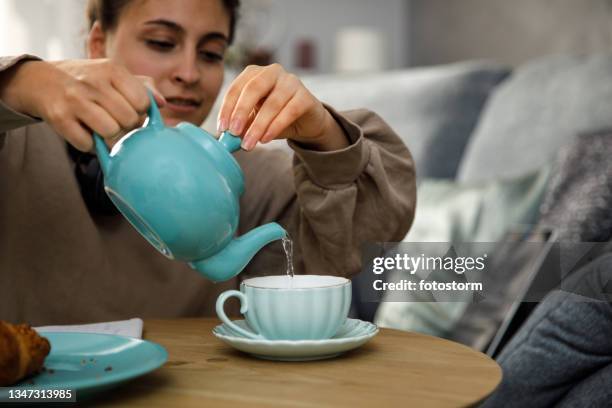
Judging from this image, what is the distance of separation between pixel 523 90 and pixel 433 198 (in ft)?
1.34

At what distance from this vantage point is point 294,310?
751 mm

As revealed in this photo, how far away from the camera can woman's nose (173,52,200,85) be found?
127 cm

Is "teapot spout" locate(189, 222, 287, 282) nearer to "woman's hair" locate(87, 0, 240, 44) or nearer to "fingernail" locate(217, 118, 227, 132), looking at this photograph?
"fingernail" locate(217, 118, 227, 132)

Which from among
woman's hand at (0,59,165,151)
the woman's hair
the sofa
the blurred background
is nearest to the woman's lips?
the woman's hair

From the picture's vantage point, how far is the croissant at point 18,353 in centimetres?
60

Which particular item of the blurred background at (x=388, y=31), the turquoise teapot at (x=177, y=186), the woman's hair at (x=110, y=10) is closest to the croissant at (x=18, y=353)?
the turquoise teapot at (x=177, y=186)

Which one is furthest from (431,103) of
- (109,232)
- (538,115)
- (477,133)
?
(109,232)

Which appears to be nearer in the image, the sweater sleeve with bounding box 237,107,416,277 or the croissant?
the croissant

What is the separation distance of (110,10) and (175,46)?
15 centimetres

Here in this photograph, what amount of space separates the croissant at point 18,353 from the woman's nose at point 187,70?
2.30 ft

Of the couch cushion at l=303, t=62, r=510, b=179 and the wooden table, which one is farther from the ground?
the couch cushion at l=303, t=62, r=510, b=179

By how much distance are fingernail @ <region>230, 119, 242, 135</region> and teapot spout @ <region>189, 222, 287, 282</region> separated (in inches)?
3.8

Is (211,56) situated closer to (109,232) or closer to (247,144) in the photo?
(109,232)

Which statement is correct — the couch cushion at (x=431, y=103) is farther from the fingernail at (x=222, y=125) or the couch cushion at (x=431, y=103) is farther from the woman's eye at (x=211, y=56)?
the fingernail at (x=222, y=125)
